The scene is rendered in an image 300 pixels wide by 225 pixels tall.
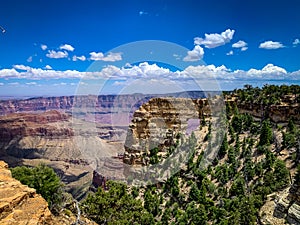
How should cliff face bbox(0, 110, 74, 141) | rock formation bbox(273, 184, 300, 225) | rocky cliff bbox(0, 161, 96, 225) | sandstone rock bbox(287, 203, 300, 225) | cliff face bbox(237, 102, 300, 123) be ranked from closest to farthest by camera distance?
rocky cliff bbox(0, 161, 96, 225)
sandstone rock bbox(287, 203, 300, 225)
rock formation bbox(273, 184, 300, 225)
cliff face bbox(237, 102, 300, 123)
cliff face bbox(0, 110, 74, 141)

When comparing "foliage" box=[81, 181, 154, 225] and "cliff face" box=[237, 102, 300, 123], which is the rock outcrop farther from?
"cliff face" box=[237, 102, 300, 123]

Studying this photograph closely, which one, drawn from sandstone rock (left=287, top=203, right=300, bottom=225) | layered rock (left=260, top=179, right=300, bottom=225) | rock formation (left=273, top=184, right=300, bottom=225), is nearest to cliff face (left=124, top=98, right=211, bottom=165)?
layered rock (left=260, top=179, right=300, bottom=225)

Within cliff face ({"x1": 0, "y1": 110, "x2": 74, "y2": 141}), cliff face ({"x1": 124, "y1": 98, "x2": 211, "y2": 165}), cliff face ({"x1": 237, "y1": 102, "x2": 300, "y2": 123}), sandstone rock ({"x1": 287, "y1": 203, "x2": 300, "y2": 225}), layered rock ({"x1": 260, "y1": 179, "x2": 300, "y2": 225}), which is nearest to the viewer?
sandstone rock ({"x1": 287, "y1": 203, "x2": 300, "y2": 225})

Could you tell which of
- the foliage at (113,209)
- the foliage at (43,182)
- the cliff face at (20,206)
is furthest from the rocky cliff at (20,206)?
the foliage at (113,209)

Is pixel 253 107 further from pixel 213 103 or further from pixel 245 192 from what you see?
pixel 245 192

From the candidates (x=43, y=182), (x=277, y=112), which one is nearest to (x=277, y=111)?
(x=277, y=112)

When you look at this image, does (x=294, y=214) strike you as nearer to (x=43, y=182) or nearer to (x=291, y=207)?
(x=291, y=207)

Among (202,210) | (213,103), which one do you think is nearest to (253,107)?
(213,103)

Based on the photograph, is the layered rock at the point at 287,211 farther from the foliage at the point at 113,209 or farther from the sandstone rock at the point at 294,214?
the foliage at the point at 113,209
